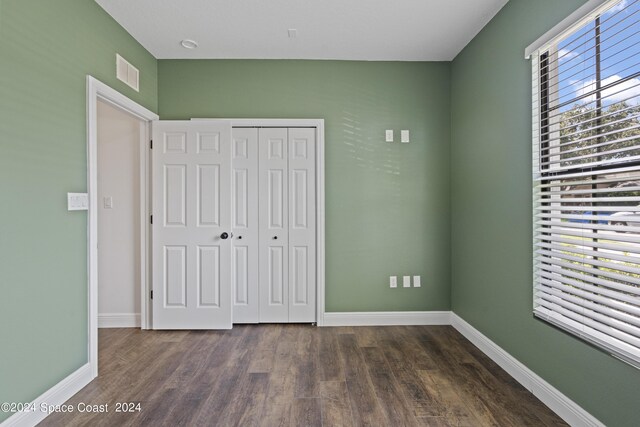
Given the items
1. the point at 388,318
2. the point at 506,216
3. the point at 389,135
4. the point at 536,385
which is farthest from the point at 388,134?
the point at 536,385

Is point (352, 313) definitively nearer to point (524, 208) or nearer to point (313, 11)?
point (524, 208)

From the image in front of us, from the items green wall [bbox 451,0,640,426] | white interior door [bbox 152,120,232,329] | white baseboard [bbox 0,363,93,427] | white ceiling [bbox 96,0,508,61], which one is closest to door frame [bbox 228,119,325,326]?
white interior door [bbox 152,120,232,329]

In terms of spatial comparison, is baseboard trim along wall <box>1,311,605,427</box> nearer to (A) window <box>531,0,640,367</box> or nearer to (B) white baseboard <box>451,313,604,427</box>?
(B) white baseboard <box>451,313,604,427</box>

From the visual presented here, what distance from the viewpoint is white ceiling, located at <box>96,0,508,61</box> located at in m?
2.59

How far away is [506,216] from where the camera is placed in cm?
259

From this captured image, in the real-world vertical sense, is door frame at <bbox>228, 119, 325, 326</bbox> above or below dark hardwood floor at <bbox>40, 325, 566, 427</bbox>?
above

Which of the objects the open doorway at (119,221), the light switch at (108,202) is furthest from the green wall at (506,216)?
the light switch at (108,202)

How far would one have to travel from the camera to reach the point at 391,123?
3.59m

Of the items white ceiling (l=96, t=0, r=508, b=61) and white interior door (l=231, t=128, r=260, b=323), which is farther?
white interior door (l=231, t=128, r=260, b=323)

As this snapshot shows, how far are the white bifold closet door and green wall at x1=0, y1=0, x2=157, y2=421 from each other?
143cm

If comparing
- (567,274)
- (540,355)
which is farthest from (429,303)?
(567,274)

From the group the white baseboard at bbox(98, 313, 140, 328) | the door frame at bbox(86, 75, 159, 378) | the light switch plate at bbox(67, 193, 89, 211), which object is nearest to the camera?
the light switch plate at bbox(67, 193, 89, 211)

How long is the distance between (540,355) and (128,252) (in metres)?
3.73

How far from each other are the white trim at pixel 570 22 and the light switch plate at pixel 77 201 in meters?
3.21
